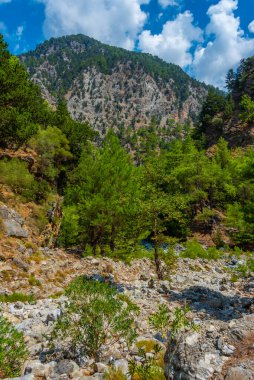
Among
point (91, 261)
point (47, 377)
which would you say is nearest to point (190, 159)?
point (91, 261)

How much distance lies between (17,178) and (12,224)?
10.4 meters

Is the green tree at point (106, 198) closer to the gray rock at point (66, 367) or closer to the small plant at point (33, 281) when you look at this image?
the small plant at point (33, 281)

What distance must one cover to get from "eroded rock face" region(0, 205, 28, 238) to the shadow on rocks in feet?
31.9

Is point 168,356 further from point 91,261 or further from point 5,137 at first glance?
point 5,137

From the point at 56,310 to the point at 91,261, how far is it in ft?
31.7

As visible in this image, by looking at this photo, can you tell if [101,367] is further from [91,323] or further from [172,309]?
[172,309]

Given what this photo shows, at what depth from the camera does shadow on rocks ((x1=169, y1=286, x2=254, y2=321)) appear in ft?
46.5

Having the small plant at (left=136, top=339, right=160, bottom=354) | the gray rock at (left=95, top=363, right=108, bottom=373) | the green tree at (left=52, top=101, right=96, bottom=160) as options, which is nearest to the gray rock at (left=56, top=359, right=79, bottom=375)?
the gray rock at (left=95, top=363, right=108, bottom=373)

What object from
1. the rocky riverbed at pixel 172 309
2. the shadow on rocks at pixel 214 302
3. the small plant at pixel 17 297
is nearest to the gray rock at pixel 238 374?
the rocky riverbed at pixel 172 309

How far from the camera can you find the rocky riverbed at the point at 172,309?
601 cm

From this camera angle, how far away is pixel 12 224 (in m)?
19.1

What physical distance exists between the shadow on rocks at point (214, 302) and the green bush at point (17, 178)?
17512 mm

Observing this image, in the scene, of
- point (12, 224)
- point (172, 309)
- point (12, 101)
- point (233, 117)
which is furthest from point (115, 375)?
point (233, 117)

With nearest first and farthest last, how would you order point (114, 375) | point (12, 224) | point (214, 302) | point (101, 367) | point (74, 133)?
1. point (114, 375)
2. point (101, 367)
3. point (214, 302)
4. point (12, 224)
5. point (74, 133)
